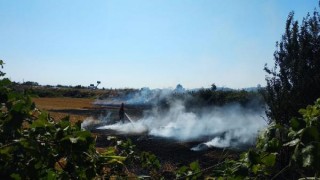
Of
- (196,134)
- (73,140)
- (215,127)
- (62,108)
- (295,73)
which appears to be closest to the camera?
(73,140)

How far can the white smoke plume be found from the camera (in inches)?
835

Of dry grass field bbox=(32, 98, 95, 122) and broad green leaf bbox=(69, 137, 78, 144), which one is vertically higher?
broad green leaf bbox=(69, 137, 78, 144)

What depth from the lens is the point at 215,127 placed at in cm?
2759

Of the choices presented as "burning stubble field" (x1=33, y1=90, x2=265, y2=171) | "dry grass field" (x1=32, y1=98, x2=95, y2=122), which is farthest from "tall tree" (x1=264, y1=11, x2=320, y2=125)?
"dry grass field" (x1=32, y1=98, x2=95, y2=122)

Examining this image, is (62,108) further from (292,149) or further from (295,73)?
(292,149)

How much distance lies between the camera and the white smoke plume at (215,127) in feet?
69.6

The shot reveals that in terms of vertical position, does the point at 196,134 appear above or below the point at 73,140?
below

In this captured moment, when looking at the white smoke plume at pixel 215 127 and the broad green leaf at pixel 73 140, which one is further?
the white smoke plume at pixel 215 127

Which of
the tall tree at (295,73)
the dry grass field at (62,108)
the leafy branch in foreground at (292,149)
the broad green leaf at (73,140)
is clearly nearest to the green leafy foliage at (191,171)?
the leafy branch in foreground at (292,149)

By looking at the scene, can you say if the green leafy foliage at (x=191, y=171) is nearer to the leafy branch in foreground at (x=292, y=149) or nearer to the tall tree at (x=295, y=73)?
the leafy branch in foreground at (x=292, y=149)

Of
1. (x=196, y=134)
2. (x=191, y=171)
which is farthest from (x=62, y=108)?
(x=191, y=171)

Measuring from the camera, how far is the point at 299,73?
9984 mm

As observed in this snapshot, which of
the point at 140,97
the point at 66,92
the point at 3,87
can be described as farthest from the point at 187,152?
the point at 66,92

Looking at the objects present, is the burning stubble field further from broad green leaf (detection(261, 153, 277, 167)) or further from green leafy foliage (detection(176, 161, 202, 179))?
broad green leaf (detection(261, 153, 277, 167))
